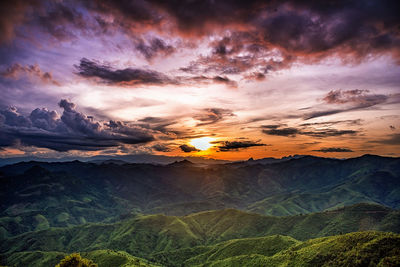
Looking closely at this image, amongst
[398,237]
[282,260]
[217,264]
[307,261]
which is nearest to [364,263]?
[398,237]

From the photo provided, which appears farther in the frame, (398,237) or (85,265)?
(85,265)

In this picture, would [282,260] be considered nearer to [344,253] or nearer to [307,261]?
[307,261]

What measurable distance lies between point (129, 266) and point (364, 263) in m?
149

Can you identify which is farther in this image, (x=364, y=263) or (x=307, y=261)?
(x=307, y=261)

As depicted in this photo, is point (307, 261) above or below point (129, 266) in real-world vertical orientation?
above

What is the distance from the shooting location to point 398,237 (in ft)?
367

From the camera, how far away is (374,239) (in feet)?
383

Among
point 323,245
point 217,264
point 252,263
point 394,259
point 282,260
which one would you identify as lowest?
point 217,264

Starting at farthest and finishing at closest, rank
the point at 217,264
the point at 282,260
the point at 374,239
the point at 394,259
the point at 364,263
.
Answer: the point at 217,264 < the point at 282,260 < the point at 374,239 < the point at 364,263 < the point at 394,259

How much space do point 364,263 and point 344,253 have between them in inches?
581

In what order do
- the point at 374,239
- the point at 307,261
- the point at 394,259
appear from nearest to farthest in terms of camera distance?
the point at 394,259, the point at 374,239, the point at 307,261

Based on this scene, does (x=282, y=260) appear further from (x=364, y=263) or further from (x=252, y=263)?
(x=364, y=263)

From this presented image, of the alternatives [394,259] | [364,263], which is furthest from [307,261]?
[394,259]

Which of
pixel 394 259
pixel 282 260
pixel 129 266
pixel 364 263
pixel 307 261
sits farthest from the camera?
pixel 129 266
